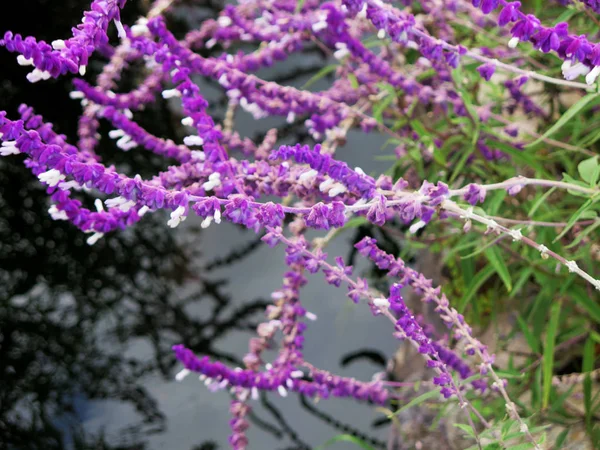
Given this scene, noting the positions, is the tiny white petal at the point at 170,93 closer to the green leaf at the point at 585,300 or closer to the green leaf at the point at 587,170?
the green leaf at the point at 587,170

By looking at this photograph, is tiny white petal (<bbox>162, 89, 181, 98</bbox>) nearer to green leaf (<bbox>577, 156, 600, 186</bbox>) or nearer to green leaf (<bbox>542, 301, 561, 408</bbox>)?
green leaf (<bbox>577, 156, 600, 186</bbox>)

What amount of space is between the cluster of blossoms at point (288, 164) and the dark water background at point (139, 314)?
414 mm

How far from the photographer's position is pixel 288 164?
1.94ft

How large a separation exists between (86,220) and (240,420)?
33 cm

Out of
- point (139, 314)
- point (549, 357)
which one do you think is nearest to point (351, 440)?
point (549, 357)

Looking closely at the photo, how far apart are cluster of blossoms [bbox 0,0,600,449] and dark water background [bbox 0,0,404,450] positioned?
414mm

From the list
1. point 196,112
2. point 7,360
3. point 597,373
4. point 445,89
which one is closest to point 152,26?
point 196,112

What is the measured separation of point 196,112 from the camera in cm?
64

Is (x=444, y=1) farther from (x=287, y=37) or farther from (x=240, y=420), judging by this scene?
(x=240, y=420)

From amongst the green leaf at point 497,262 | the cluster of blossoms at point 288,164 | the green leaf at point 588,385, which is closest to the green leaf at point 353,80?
the cluster of blossoms at point 288,164

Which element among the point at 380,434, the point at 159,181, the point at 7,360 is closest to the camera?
the point at 159,181

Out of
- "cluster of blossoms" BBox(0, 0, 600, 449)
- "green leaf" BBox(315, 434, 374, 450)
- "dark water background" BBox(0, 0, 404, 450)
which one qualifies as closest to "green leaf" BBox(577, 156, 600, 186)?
"cluster of blossoms" BBox(0, 0, 600, 449)

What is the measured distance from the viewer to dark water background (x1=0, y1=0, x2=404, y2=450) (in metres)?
1.30

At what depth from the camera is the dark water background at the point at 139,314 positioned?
130 centimetres
